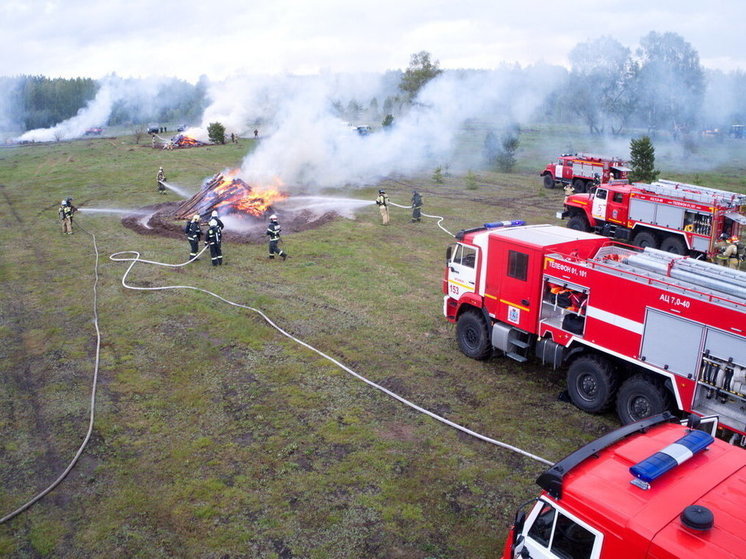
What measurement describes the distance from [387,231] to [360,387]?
42.6 feet

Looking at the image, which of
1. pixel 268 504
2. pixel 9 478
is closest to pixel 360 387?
pixel 268 504

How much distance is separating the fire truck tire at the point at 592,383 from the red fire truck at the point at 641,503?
3594 mm

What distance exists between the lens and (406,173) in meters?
40.3

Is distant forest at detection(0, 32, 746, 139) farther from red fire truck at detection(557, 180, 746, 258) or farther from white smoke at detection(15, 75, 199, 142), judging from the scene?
white smoke at detection(15, 75, 199, 142)

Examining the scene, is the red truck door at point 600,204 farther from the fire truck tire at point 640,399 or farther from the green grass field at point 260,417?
the fire truck tire at point 640,399

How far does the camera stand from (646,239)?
65.6 ft

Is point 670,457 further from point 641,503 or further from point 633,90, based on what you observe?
point 633,90

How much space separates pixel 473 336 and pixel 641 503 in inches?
276

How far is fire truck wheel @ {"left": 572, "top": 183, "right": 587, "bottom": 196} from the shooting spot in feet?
107

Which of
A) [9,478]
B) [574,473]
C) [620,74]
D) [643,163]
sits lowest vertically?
[9,478]

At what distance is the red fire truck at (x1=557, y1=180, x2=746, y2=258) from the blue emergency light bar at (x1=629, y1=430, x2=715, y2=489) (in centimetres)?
1481

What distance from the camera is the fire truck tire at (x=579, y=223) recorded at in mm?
22672

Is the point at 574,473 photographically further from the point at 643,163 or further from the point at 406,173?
the point at 406,173

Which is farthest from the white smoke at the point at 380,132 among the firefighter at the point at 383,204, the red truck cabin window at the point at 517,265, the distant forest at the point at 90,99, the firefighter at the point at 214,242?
the distant forest at the point at 90,99
